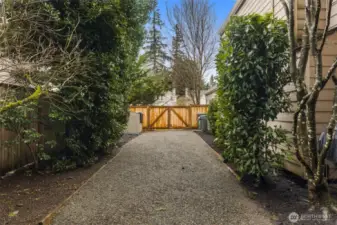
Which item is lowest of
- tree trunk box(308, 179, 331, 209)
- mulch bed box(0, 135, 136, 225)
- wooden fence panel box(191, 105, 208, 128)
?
mulch bed box(0, 135, 136, 225)

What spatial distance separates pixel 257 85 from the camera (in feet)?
11.4

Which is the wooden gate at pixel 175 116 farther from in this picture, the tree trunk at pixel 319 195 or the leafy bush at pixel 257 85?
the tree trunk at pixel 319 195

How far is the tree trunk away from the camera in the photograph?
9.38ft

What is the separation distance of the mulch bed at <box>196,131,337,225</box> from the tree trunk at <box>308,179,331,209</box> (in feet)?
0.42

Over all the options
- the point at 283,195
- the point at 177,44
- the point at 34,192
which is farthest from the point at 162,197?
the point at 177,44

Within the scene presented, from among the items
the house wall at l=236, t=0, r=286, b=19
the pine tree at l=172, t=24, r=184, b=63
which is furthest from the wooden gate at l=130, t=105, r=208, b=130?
the house wall at l=236, t=0, r=286, b=19

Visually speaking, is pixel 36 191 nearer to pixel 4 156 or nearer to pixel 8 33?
pixel 4 156

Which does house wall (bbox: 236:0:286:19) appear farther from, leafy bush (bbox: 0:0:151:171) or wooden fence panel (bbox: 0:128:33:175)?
wooden fence panel (bbox: 0:128:33:175)

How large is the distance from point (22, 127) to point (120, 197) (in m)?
2.43

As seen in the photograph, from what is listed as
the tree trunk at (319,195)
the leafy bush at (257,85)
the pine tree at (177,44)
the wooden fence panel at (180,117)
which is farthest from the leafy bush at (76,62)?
the pine tree at (177,44)

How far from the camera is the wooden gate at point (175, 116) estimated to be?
47.2ft

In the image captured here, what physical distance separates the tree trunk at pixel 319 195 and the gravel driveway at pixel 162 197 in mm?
689

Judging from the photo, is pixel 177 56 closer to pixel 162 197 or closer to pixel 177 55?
pixel 177 55

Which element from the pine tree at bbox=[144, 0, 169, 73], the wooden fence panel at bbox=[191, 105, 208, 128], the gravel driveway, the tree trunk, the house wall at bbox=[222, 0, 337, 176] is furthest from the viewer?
the pine tree at bbox=[144, 0, 169, 73]
